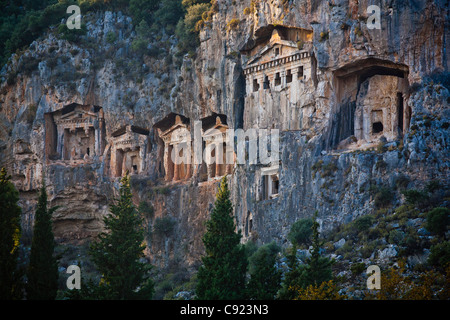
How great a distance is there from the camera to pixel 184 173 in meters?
72.9

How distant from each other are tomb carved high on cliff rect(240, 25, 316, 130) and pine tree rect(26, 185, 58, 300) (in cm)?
2007

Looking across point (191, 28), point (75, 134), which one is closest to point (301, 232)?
point (191, 28)

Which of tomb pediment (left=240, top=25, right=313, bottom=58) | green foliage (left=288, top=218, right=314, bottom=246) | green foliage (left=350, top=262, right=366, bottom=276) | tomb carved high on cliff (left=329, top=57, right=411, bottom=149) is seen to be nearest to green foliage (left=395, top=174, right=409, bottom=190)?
tomb carved high on cliff (left=329, top=57, right=411, bottom=149)

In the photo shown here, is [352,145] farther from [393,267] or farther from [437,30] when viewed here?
[393,267]

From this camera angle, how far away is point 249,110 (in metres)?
65.7

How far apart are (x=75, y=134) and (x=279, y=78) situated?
22448mm

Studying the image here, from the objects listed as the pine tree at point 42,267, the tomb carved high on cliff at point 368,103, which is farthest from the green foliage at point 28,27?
the pine tree at point 42,267

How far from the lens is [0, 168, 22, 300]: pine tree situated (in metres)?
46.1

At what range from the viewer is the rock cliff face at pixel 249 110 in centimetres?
5678

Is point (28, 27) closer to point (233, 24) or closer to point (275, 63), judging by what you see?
point (233, 24)

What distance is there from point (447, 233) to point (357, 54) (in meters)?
16.0

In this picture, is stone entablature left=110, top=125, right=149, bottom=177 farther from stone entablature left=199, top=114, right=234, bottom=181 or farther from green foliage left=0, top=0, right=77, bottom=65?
green foliage left=0, top=0, right=77, bottom=65

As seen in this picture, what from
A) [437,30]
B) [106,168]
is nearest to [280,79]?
[437,30]
